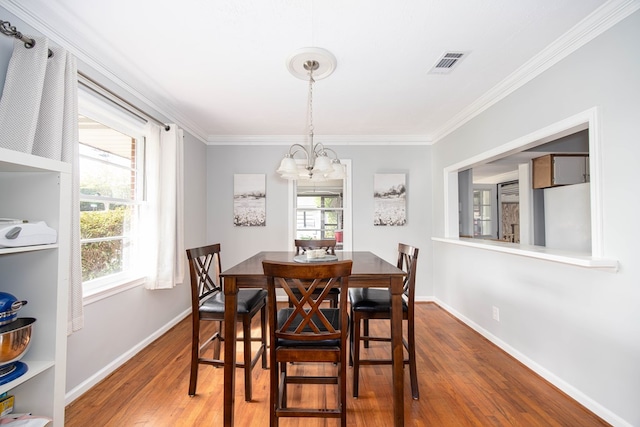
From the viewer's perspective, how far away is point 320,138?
4.18 metres

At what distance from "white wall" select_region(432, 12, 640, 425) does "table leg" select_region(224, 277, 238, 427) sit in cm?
221

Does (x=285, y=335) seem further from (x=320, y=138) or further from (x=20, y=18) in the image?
A: (x=320, y=138)

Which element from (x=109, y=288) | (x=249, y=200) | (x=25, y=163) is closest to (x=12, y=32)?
(x=25, y=163)

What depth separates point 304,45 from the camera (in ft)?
6.70

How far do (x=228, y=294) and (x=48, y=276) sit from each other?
32.4 inches

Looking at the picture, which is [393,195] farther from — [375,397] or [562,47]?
[375,397]

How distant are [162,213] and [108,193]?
1.77 ft

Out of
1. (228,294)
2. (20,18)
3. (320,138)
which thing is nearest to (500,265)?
(228,294)

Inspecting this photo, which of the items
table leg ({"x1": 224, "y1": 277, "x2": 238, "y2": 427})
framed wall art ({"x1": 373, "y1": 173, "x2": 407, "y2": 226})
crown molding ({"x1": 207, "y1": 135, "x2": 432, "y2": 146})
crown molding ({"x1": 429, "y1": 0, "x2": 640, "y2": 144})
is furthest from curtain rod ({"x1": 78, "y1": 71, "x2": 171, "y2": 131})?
crown molding ({"x1": 429, "y1": 0, "x2": 640, "y2": 144})

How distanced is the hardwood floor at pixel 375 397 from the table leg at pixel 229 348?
17cm

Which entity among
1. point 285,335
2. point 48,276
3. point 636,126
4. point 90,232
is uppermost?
point 636,126

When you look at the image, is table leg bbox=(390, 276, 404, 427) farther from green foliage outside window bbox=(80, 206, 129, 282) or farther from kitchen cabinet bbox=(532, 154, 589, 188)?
kitchen cabinet bbox=(532, 154, 589, 188)

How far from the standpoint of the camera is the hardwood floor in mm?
1740

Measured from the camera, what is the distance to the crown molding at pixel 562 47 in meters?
1.62
